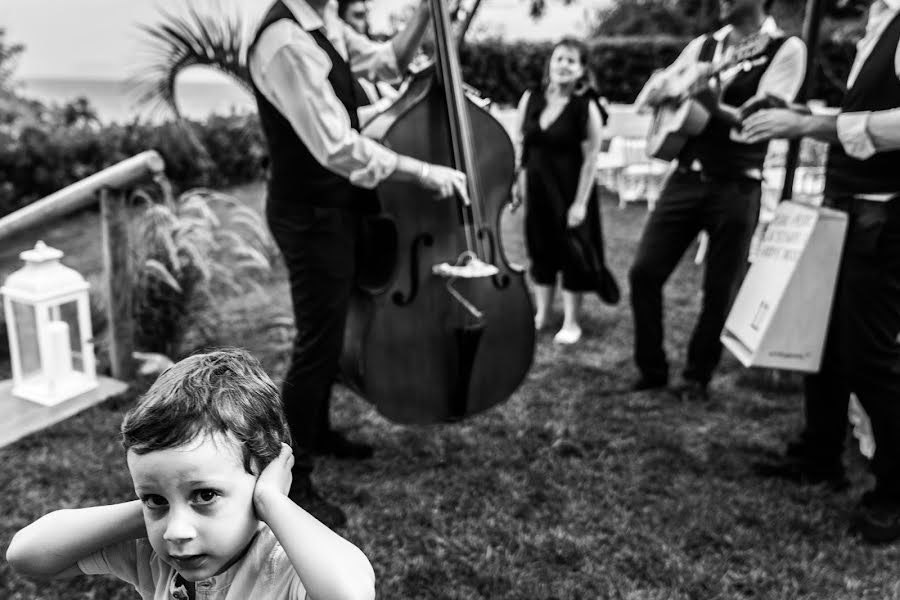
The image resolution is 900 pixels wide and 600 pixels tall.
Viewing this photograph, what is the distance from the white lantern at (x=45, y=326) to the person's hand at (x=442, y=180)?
1564 mm

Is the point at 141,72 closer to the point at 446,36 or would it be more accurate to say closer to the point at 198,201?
the point at 198,201

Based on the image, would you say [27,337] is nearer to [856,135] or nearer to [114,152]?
[856,135]

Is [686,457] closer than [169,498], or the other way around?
[169,498]

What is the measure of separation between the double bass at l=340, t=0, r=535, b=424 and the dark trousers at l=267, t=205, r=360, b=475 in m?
0.12

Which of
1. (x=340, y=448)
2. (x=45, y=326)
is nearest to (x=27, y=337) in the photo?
(x=45, y=326)

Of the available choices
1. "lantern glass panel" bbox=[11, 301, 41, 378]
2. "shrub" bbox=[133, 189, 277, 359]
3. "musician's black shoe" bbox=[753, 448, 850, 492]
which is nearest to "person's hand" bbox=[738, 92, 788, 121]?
"musician's black shoe" bbox=[753, 448, 850, 492]

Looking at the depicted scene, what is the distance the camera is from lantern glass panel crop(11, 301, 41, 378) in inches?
114

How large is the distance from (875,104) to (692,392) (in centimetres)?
152

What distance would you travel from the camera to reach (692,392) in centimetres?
325

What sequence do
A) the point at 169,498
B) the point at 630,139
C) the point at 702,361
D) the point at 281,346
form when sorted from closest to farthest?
the point at 169,498
the point at 702,361
the point at 281,346
the point at 630,139

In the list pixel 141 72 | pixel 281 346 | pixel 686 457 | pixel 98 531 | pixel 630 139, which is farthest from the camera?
pixel 630 139

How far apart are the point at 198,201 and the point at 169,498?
3052mm

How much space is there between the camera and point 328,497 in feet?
7.94

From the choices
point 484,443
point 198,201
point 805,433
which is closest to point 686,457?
point 805,433
